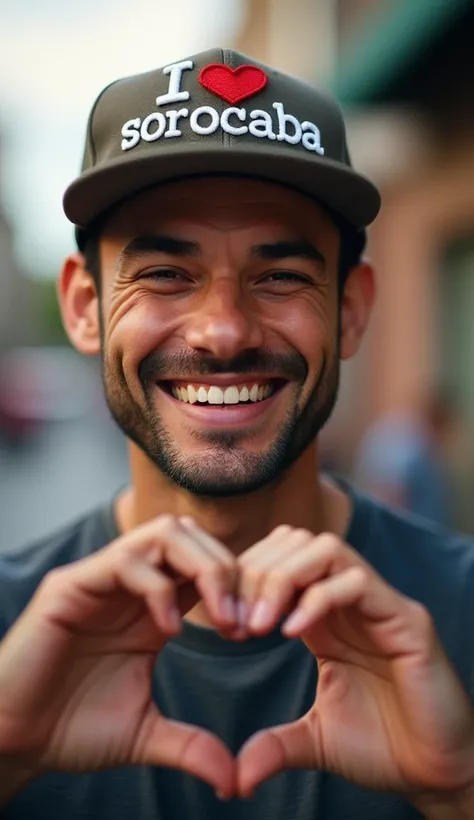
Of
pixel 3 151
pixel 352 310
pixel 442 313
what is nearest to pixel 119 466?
pixel 442 313

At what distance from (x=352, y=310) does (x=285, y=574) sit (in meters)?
1.21

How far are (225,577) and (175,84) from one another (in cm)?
117

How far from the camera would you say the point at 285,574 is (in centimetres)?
149

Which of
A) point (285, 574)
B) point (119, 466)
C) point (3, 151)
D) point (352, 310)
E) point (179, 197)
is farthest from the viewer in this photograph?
point (3, 151)

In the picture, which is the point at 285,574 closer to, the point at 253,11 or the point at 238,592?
the point at 238,592

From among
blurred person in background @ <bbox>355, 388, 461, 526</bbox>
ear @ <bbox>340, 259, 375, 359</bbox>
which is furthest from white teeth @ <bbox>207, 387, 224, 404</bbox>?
blurred person in background @ <bbox>355, 388, 461, 526</bbox>

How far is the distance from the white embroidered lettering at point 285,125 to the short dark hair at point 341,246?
0.22 meters

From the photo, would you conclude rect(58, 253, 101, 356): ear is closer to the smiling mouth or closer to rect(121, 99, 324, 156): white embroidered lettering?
the smiling mouth

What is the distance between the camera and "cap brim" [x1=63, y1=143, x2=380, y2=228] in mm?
1994

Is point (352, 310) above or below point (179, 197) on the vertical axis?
below

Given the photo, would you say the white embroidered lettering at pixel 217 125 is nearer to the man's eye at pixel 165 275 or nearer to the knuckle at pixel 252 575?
the man's eye at pixel 165 275

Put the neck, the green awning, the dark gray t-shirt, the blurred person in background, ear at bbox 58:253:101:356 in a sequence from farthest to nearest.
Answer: the green awning → the blurred person in background → ear at bbox 58:253:101:356 → the neck → the dark gray t-shirt

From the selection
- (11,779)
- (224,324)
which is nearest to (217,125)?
(224,324)

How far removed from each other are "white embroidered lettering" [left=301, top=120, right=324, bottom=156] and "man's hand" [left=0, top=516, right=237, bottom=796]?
38.8 inches
